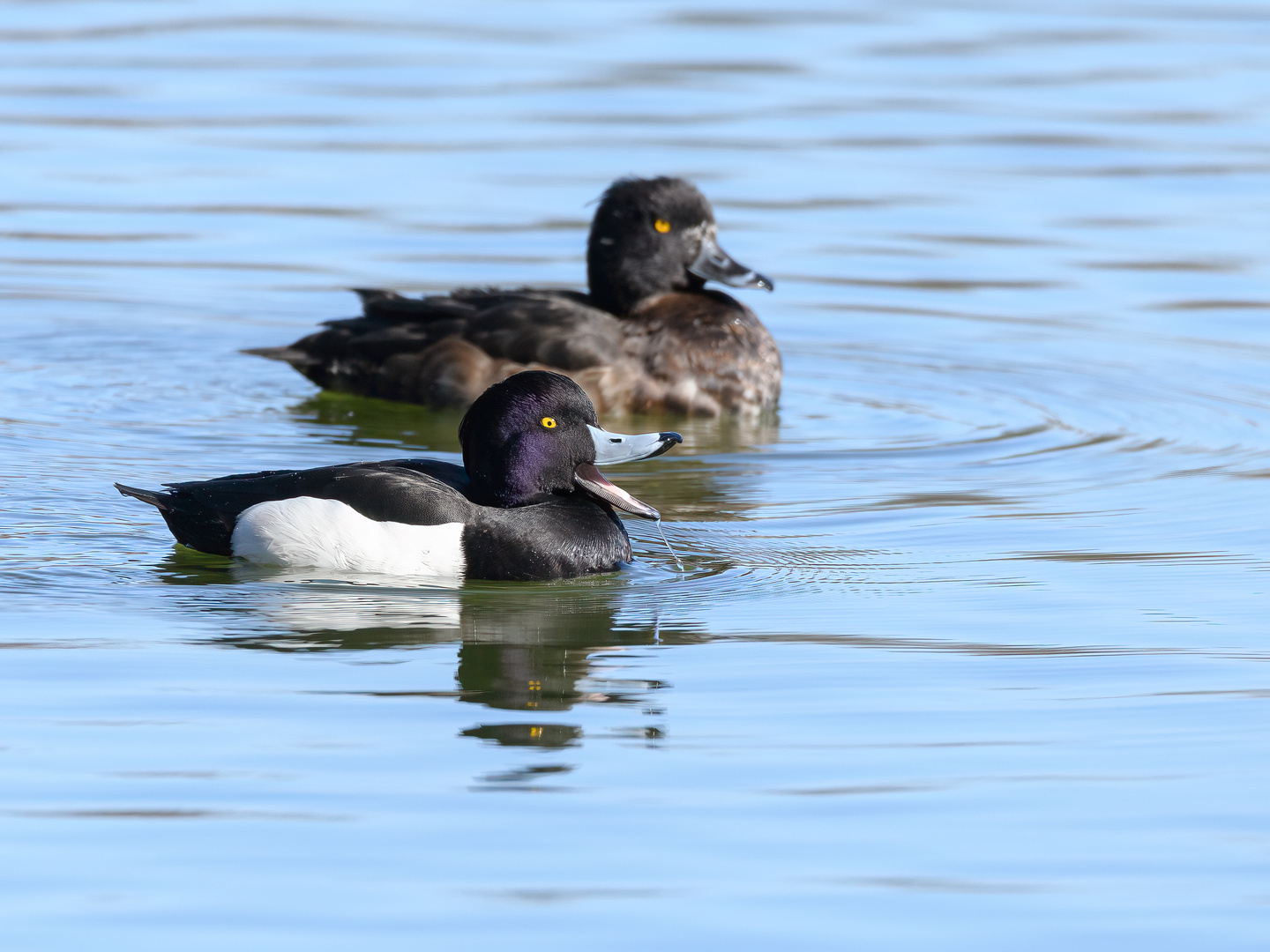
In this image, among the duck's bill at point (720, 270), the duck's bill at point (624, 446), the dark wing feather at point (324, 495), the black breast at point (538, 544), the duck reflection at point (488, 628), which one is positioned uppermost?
the duck's bill at point (720, 270)

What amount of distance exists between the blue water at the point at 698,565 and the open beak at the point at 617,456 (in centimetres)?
33

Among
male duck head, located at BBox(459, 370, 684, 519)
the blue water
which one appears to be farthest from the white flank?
male duck head, located at BBox(459, 370, 684, 519)

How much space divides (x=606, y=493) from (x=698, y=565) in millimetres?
442

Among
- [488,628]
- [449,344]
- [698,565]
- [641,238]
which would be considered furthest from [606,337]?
[488,628]

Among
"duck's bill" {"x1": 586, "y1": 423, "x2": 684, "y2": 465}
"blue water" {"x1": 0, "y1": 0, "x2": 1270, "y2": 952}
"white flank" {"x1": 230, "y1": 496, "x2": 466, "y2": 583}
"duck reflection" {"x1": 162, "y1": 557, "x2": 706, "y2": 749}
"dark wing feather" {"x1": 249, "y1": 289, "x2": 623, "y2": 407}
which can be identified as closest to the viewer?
"blue water" {"x1": 0, "y1": 0, "x2": 1270, "y2": 952}

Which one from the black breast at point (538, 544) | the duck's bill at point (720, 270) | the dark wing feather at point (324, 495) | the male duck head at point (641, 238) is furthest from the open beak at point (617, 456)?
the duck's bill at point (720, 270)

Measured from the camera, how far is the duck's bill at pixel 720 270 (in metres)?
11.5

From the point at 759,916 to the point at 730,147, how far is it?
43.3 feet

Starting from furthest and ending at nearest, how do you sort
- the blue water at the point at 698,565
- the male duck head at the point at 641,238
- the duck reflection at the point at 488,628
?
the male duck head at the point at 641,238 → the duck reflection at the point at 488,628 → the blue water at the point at 698,565

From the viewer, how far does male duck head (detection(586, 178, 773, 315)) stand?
443 inches

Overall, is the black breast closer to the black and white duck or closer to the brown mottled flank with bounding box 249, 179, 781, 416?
the black and white duck

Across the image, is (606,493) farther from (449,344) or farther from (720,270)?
(720,270)

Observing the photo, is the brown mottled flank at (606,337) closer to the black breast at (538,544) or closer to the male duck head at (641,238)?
the male duck head at (641,238)

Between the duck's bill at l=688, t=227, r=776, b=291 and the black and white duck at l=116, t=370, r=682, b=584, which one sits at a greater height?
the duck's bill at l=688, t=227, r=776, b=291
